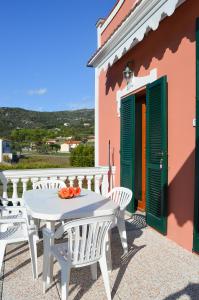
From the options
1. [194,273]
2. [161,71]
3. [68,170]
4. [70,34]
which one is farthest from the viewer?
[70,34]

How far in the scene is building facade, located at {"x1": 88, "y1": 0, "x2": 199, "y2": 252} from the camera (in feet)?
13.2

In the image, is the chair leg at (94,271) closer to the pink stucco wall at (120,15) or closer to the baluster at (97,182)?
the baluster at (97,182)

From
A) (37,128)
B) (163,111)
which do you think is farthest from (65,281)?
(37,128)

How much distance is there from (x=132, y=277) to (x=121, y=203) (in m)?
1.12

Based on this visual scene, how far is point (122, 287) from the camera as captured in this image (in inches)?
122

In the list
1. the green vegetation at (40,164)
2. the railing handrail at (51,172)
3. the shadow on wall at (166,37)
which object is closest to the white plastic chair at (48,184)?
the railing handrail at (51,172)

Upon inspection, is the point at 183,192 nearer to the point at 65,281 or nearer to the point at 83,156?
the point at 65,281

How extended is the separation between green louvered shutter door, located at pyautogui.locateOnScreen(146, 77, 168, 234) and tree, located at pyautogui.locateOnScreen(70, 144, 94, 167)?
1008cm

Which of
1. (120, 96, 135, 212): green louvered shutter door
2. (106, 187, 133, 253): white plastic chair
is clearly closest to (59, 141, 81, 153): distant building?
(120, 96, 135, 212): green louvered shutter door

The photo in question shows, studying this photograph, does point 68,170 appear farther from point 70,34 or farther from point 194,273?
point 70,34

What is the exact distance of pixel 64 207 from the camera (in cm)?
327

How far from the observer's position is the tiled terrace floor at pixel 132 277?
9.73 ft

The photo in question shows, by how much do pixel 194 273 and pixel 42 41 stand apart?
47.7ft

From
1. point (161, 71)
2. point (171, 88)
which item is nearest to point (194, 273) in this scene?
point (171, 88)
